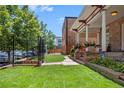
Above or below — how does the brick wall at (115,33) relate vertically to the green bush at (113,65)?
above

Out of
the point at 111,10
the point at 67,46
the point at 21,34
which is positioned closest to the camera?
the point at 111,10

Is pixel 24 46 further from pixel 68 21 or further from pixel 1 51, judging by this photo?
pixel 68 21

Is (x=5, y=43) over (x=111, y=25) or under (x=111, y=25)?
under

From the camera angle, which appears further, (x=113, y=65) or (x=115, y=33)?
(x=115, y=33)

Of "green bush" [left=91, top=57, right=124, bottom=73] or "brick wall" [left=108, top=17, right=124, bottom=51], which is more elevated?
"brick wall" [left=108, top=17, right=124, bottom=51]

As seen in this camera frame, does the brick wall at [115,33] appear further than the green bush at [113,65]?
Yes

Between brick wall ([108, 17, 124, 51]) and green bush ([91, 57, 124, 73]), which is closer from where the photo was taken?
green bush ([91, 57, 124, 73])

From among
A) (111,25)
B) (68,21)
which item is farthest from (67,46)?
(111,25)

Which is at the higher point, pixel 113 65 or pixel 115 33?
pixel 115 33
